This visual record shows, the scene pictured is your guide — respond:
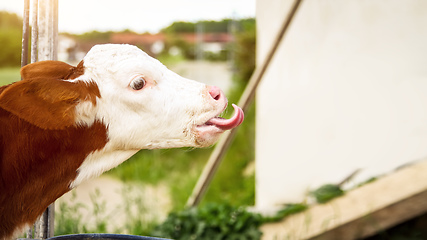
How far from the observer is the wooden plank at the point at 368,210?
Answer: 89.9 inches

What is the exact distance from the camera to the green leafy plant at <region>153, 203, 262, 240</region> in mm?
2830

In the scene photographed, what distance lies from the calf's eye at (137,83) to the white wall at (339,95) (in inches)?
74.5

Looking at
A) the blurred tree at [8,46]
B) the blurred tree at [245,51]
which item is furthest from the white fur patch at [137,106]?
the blurred tree at [8,46]

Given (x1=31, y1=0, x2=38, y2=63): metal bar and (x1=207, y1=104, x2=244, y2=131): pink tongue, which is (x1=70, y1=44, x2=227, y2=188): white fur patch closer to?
(x1=207, y1=104, x2=244, y2=131): pink tongue

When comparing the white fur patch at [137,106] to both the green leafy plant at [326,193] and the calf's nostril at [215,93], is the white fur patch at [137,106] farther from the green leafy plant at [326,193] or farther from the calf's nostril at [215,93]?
the green leafy plant at [326,193]

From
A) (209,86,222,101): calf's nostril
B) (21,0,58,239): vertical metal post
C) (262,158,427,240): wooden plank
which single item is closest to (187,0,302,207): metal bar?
(262,158,427,240): wooden plank

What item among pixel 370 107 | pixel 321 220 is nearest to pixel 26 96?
pixel 321 220

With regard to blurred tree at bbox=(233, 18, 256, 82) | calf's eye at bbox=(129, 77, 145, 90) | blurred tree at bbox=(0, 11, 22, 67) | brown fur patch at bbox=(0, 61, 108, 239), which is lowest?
blurred tree at bbox=(0, 11, 22, 67)

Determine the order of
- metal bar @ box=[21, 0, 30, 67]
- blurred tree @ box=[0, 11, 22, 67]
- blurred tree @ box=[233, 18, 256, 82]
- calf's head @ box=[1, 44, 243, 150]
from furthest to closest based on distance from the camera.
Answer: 1. blurred tree @ box=[0, 11, 22, 67]
2. blurred tree @ box=[233, 18, 256, 82]
3. metal bar @ box=[21, 0, 30, 67]
4. calf's head @ box=[1, 44, 243, 150]

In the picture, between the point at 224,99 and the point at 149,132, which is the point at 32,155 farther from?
the point at 224,99

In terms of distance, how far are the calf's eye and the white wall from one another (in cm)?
189

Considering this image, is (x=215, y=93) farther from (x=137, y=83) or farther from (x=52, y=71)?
(x=52, y=71)

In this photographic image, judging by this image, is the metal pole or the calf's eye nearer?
the calf's eye

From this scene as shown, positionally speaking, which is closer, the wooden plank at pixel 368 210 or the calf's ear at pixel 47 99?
the calf's ear at pixel 47 99
